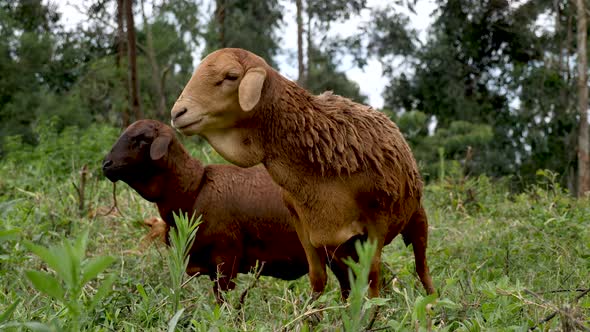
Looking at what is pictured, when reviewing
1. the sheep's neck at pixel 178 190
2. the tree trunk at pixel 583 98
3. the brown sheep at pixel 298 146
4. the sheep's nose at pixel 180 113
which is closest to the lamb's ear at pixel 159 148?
the sheep's neck at pixel 178 190

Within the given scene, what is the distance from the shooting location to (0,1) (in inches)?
748

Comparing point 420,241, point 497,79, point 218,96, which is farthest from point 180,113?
point 497,79

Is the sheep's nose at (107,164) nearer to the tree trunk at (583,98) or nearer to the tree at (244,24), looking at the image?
the tree trunk at (583,98)

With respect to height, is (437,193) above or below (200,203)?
below

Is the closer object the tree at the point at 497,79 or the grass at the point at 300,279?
the grass at the point at 300,279

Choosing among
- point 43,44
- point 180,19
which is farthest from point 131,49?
point 43,44

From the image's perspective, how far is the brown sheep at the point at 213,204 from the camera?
3.60 metres

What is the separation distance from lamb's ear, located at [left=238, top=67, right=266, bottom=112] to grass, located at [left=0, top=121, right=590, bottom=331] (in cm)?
72

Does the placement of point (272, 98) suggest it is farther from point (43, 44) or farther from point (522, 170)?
point (43, 44)

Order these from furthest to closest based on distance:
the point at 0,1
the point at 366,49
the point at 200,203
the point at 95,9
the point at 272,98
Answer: the point at 366,49 < the point at 0,1 < the point at 95,9 < the point at 200,203 < the point at 272,98

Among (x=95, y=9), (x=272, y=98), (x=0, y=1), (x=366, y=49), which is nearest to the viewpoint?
(x=272, y=98)

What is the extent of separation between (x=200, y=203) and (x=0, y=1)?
59.3 ft

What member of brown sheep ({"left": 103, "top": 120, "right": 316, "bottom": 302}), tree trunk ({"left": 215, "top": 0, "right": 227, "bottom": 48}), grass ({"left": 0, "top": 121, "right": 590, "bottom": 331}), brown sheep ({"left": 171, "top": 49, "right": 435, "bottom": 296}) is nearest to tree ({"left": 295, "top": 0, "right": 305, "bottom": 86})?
tree trunk ({"left": 215, "top": 0, "right": 227, "bottom": 48})

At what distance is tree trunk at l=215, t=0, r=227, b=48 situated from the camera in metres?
19.7
